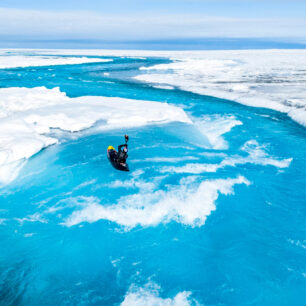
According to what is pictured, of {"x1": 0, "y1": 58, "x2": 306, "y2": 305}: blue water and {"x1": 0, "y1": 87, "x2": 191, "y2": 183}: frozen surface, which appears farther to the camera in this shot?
{"x1": 0, "y1": 87, "x2": 191, "y2": 183}: frozen surface

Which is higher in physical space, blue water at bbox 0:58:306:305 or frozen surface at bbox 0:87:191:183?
frozen surface at bbox 0:87:191:183

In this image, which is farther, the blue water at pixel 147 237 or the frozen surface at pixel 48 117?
the frozen surface at pixel 48 117

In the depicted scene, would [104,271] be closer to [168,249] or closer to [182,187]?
[168,249]

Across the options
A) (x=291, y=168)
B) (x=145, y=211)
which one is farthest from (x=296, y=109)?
(x=145, y=211)

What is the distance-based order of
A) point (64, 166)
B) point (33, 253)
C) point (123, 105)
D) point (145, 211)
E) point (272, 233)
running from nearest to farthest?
point (33, 253)
point (272, 233)
point (145, 211)
point (64, 166)
point (123, 105)

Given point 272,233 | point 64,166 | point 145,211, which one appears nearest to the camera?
point 272,233
